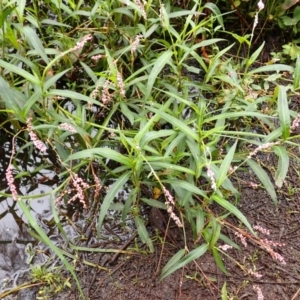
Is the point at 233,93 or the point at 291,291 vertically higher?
the point at 233,93

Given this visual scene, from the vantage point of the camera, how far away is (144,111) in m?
2.07

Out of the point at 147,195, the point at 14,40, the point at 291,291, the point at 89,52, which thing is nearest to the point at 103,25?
the point at 89,52

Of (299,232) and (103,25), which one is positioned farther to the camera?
(103,25)

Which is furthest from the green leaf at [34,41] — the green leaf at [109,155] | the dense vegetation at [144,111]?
the green leaf at [109,155]

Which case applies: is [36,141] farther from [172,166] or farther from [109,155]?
[172,166]

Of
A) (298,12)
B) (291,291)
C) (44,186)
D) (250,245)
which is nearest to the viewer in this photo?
(291,291)

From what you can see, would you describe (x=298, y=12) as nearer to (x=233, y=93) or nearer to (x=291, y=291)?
(x=233, y=93)

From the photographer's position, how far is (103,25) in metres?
2.46

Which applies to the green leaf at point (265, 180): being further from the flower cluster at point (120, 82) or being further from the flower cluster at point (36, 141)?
the flower cluster at point (36, 141)

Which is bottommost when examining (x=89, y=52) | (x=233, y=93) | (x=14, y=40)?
(x=233, y=93)

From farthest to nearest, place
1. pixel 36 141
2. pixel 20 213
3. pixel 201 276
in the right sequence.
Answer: pixel 20 213 < pixel 201 276 < pixel 36 141

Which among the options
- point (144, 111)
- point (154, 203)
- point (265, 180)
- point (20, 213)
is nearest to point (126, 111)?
point (144, 111)

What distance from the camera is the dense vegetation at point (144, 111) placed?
66.9 inches

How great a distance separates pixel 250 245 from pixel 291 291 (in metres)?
0.27
